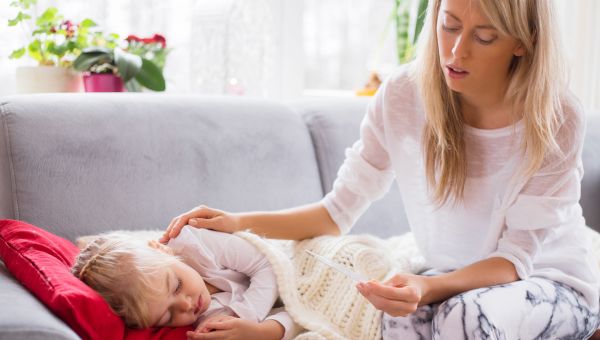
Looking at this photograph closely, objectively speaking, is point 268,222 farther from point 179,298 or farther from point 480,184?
point 480,184

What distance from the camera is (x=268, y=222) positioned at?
1667 millimetres

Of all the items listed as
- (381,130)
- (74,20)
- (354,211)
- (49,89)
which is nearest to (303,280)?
(354,211)

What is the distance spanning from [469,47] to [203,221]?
674 mm

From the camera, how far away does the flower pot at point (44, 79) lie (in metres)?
2.10

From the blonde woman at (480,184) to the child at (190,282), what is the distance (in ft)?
0.22

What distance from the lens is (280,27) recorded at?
3.14m

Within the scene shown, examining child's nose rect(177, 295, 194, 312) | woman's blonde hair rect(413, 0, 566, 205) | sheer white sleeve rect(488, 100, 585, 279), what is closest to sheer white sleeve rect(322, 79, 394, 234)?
Result: woman's blonde hair rect(413, 0, 566, 205)

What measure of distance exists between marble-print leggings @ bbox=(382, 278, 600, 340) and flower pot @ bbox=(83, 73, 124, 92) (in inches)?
46.0

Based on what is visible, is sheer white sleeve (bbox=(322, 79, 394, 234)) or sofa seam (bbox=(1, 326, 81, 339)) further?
sheer white sleeve (bbox=(322, 79, 394, 234))

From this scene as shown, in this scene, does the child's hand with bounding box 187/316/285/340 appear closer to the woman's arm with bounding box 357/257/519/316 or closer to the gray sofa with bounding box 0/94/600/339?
the woman's arm with bounding box 357/257/519/316

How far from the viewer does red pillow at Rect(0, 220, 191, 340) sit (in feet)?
3.80

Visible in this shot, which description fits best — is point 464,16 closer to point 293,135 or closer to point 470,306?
point 470,306

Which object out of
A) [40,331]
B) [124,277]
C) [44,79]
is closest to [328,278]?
[124,277]

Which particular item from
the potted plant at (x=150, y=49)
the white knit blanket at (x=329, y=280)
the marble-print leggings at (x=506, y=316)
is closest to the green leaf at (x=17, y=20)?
the potted plant at (x=150, y=49)
